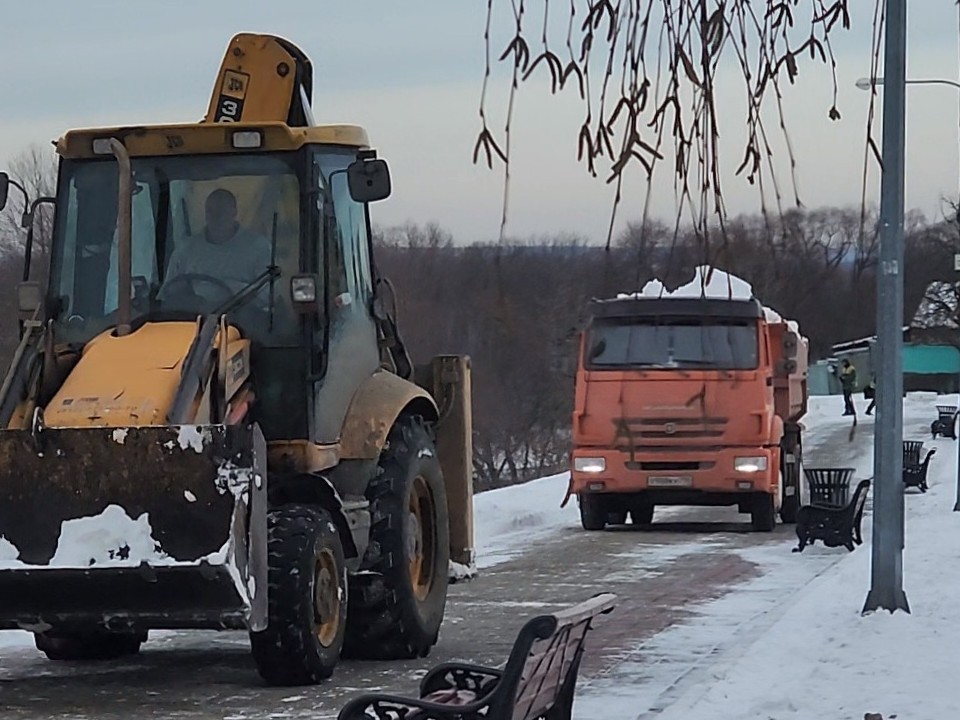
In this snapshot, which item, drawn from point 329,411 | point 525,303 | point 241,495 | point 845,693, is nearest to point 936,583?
point 845,693

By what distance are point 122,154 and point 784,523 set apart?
1418 cm

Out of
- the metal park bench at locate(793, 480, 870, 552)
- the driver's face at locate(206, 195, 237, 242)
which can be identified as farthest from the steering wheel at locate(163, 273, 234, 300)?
the metal park bench at locate(793, 480, 870, 552)

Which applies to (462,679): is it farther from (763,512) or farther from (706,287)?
(763,512)

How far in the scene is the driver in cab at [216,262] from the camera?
390 inches

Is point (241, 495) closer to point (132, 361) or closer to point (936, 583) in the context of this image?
point (132, 361)

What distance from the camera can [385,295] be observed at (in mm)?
10836

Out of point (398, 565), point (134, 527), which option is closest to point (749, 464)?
point (398, 565)

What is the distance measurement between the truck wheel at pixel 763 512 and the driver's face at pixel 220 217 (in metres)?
11.7

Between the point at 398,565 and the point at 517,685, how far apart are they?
3777mm

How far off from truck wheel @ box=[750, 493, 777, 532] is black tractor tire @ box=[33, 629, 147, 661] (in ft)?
35.9

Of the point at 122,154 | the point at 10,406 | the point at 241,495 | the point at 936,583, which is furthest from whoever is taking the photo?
the point at 936,583

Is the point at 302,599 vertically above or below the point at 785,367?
below

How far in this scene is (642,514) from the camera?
22.5 metres

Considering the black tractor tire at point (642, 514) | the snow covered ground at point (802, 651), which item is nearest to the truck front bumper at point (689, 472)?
the black tractor tire at point (642, 514)
